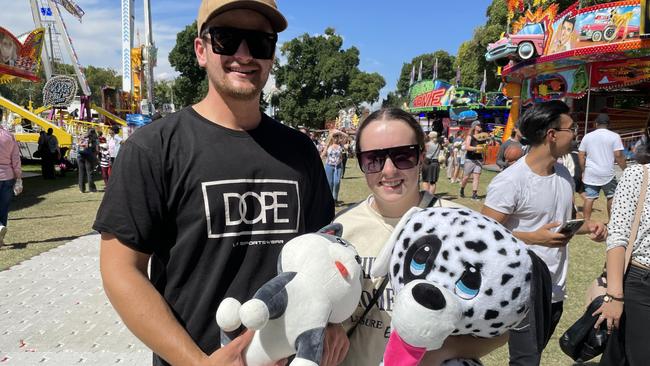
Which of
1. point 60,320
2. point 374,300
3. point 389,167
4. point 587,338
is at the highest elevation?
point 389,167

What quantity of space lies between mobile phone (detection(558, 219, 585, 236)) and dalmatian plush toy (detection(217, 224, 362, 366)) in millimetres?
1429

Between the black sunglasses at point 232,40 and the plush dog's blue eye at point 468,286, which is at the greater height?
the black sunglasses at point 232,40

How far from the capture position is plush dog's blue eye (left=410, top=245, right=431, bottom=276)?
1.23m

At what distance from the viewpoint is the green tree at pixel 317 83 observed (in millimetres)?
41562

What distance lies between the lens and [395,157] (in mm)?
1674

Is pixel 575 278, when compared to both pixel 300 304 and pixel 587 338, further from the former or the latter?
pixel 300 304

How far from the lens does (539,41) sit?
50.6ft

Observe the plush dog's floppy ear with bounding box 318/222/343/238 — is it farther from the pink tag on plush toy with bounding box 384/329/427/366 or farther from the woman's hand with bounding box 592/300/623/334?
the woman's hand with bounding box 592/300/623/334

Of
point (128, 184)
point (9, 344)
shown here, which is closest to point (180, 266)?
point (128, 184)

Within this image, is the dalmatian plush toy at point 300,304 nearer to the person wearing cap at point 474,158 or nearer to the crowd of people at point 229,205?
the crowd of people at point 229,205

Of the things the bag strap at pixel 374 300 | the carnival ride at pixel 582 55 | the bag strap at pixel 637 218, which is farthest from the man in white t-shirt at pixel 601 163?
the bag strap at pixel 374 300

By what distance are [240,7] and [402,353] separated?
48.1 inches

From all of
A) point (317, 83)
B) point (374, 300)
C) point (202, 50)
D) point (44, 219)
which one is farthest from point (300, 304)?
point (317, 83)

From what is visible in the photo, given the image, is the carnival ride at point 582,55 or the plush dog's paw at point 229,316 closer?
the plush dog's paw at point 229,316
